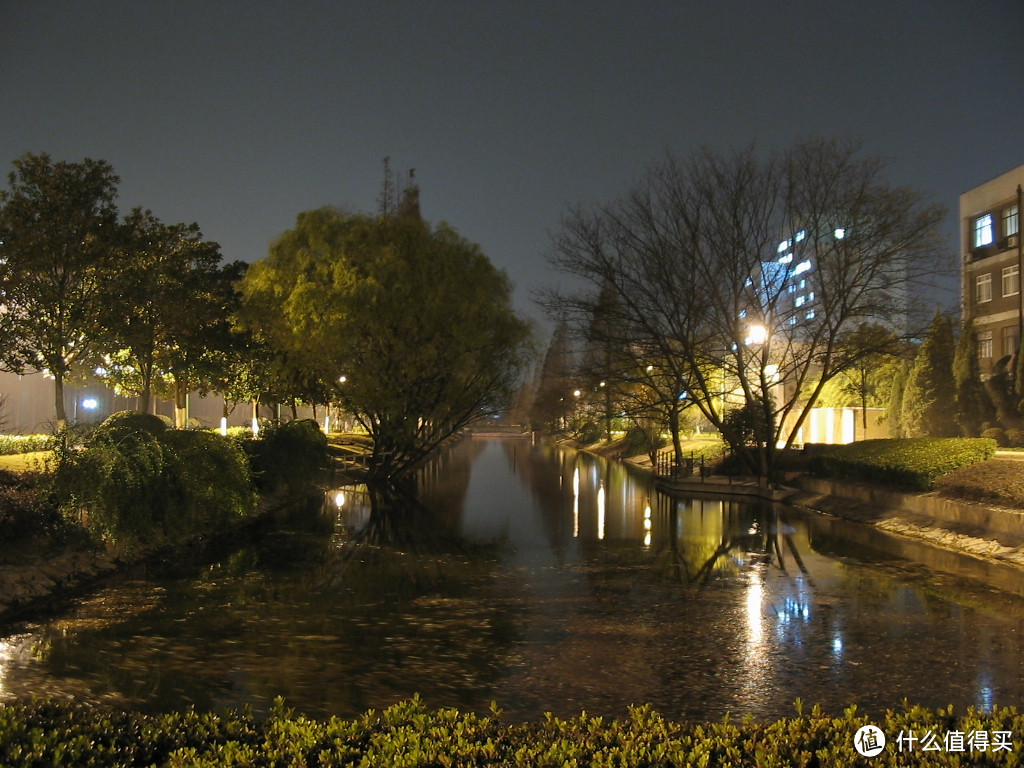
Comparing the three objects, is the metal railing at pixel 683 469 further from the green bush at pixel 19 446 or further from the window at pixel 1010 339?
the green bush at pixel 19 446

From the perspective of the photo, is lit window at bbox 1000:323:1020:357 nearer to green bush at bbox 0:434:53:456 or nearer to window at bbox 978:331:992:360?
window at bbox 978:331:992:360

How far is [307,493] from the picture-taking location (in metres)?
29.1

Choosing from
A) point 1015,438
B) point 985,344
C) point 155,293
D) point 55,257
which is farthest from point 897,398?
point 55,257

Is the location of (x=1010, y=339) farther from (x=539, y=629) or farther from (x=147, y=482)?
(x=147, y=482)

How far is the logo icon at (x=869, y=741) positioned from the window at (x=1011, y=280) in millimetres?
41867

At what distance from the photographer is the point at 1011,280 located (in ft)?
140

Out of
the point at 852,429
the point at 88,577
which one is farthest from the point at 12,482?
the point at 852,429

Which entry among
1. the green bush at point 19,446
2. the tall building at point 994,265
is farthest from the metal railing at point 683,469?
the green bush at point 19,446

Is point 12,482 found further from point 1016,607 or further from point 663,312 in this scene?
point 663,312

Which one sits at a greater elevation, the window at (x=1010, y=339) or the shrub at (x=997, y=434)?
the window at (x=1010, y=339)

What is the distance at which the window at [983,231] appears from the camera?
4478 centimetres

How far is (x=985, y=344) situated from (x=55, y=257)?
38509 mm

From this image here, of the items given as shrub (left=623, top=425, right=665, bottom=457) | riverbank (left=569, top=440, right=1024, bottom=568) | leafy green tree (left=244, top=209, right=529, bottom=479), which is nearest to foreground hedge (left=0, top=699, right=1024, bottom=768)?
riverbank (left=569, top=440, right=1024, bottom=568)

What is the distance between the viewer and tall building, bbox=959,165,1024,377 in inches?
1666
